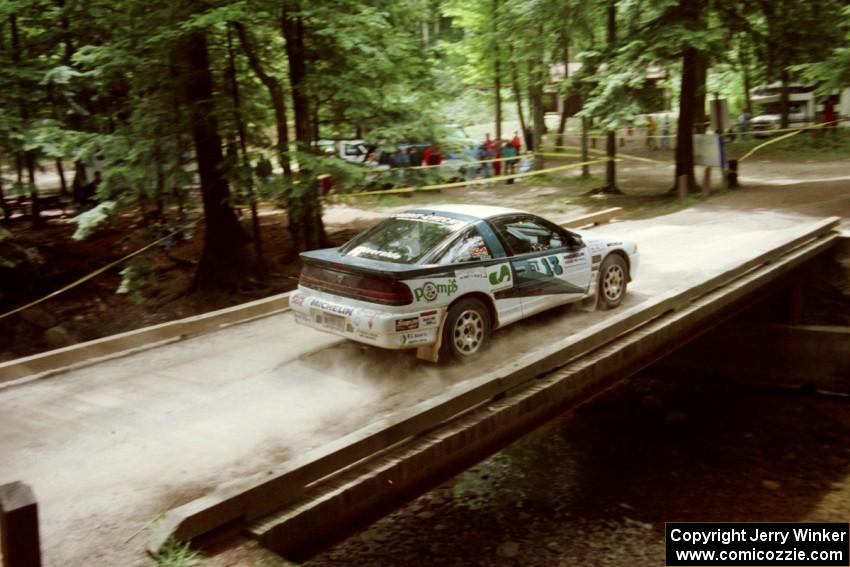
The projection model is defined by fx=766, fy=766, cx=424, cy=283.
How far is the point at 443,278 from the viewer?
770cm

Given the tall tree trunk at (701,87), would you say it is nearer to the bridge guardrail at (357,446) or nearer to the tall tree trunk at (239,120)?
the tall tree trunk at (239,120)

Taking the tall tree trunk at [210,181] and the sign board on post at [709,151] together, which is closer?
the tall tree trunk at [210,181]

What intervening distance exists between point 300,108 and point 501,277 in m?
8.83

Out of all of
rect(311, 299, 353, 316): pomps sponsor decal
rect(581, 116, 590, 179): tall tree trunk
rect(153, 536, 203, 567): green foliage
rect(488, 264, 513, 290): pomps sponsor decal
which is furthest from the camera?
rect(581, 116, 590, 179): tall tree trunk

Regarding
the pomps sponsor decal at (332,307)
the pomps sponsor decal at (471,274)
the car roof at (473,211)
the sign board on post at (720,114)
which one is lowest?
the pomps sponsor decal at (332,307)

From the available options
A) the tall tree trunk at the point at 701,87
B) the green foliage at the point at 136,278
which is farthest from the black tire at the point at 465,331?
the tall tree trunk at the point at 701,87

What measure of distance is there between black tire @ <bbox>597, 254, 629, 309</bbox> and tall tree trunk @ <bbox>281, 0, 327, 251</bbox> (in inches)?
268

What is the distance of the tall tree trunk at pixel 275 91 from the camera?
50.0ft

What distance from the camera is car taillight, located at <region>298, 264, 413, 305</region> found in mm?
7457

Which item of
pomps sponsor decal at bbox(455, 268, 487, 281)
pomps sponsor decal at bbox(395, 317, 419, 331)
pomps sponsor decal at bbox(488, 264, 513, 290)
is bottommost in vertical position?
pomps sponsor decal at bbox(395, 317, 419, 331)

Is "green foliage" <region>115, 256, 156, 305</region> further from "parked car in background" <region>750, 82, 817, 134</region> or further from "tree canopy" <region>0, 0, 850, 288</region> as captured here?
"parked car in background" <region>750, 82, 817, 134</region>

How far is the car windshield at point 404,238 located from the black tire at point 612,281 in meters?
2.41

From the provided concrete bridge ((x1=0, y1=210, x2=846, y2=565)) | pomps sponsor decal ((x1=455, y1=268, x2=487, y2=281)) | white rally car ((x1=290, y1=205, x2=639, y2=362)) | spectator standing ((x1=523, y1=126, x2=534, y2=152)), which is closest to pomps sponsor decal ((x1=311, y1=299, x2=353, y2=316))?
white rally car ((x1=290, y1=205, x2=639, y2=362))

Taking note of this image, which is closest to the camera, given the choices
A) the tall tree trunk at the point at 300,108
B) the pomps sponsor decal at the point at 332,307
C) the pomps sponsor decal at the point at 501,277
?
the pomps sponsor decal at the point at 332,307
